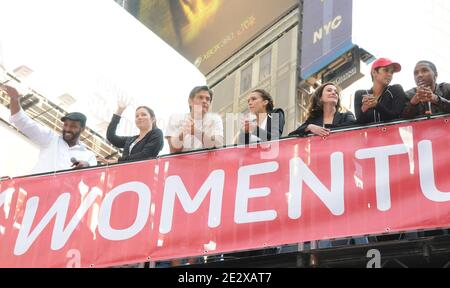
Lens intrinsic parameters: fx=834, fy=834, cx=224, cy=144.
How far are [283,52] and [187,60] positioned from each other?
6500 millimetres

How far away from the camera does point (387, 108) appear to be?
8117 millimetres

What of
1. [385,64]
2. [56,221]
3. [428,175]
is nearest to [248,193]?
[428,175]

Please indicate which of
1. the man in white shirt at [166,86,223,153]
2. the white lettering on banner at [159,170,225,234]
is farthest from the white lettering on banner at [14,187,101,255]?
the man in white shirt at [166,86,223,153]

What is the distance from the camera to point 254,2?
2131 inches

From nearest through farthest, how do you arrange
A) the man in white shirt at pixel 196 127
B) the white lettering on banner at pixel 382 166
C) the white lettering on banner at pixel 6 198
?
the white lettering on banner at pixel 382 166
the man in white shirt at pixel 196 127
the white lettering on banner at pixel 6 198

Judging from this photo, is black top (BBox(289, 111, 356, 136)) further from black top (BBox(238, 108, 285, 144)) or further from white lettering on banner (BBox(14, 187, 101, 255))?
white lettering on banner (BBox(14, 187, 101, 255))

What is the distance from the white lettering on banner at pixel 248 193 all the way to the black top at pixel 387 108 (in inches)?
39.6

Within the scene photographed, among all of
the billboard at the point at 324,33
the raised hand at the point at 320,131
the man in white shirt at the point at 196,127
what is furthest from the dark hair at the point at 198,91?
the billboard at the point at 324,33

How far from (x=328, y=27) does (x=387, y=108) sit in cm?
4326

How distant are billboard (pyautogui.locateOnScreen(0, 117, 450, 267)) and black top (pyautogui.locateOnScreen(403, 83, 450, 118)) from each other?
22cm

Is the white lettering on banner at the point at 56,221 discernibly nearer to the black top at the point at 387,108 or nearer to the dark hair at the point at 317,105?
the dark hair at the point at 317,105

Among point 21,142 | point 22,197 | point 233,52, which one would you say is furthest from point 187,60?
point 22,197

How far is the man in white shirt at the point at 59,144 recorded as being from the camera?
9.62 m

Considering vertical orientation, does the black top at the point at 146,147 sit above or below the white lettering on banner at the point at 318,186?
above
